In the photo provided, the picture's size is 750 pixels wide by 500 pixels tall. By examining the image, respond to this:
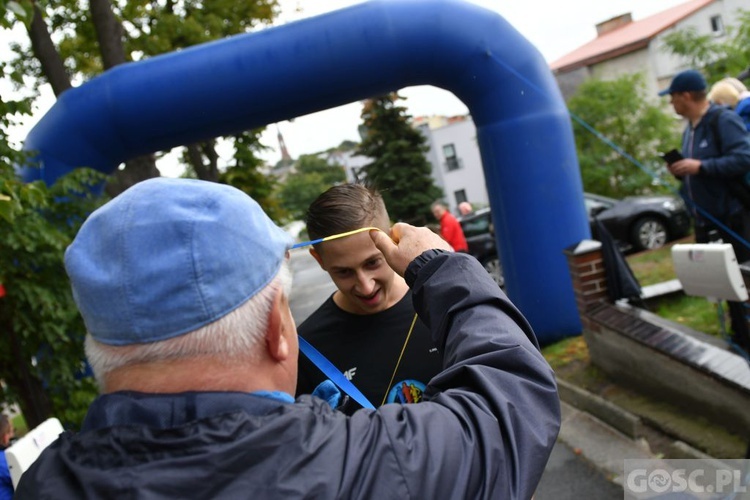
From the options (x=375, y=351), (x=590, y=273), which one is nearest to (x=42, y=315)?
(x=375, y=351)

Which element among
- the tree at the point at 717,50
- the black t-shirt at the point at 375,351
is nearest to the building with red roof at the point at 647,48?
the tree at the point at 717,50

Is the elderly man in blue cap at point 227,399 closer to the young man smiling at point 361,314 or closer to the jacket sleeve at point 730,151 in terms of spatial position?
the young man smiling at point 361,314

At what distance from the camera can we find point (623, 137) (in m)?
19.2

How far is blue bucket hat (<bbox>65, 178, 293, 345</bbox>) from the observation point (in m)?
1.00

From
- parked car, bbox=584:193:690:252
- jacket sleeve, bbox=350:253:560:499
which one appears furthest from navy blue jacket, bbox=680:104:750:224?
parked car, bbox=584:193:690:252

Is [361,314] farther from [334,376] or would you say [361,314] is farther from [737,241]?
[737,241]

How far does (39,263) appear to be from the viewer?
4.19m

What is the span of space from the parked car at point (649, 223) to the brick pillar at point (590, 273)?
19.6ft

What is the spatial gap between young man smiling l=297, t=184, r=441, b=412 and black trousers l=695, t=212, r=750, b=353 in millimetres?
2841

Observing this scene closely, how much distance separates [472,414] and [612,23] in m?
40.9

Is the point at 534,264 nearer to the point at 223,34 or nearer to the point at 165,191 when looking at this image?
the point at 165,191

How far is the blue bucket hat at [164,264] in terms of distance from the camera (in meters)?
1.00

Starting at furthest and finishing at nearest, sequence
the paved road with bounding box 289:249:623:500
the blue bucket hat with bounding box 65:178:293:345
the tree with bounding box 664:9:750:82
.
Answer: the tree with bounding box 664:9:750:82 → the paved road with bounding box 289:249:623:500 → the blue bucket hat with bounding box 65:178:293:345

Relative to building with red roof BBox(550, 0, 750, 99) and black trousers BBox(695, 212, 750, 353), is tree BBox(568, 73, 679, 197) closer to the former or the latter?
building with red roof BBox(550, 0, 750, 99)
